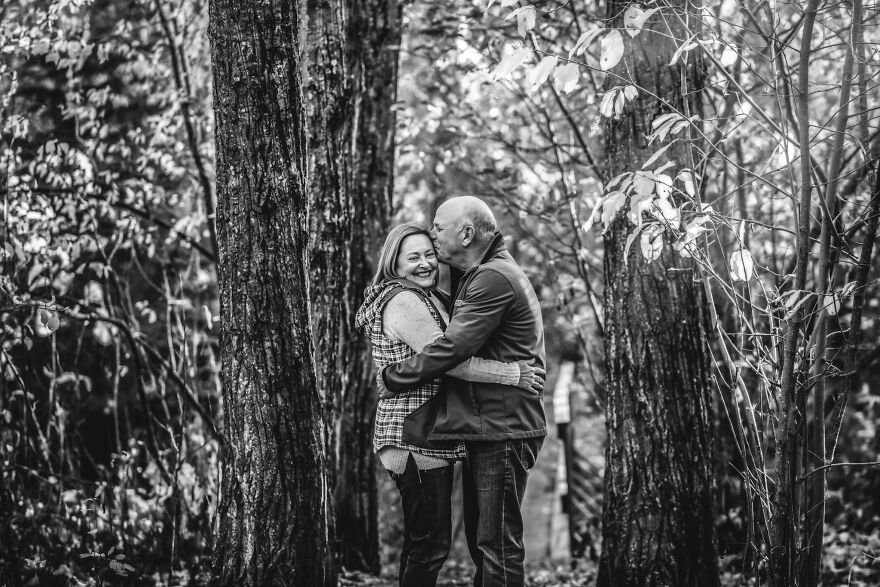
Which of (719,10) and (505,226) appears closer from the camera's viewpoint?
(719,10)

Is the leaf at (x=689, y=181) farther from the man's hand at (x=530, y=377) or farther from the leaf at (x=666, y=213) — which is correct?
the man's hand at (x=530, y=377)

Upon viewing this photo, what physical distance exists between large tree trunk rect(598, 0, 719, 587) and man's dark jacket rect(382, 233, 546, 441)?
35.0 inches

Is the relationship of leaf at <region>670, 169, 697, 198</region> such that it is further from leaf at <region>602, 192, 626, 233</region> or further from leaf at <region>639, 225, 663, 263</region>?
leaf at <region>602, 192, 626, 233</region>

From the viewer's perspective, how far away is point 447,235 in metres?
3.76

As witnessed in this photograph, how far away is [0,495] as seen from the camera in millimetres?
4641

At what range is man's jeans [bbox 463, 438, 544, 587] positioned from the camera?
134 inches

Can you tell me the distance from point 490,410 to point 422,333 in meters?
0.49

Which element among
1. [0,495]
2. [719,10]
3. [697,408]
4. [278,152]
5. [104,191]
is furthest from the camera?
[104,191]

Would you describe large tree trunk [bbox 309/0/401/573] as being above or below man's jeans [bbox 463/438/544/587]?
above

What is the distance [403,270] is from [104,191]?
13.6 feet

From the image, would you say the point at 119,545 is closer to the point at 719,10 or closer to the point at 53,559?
the point at 53,559

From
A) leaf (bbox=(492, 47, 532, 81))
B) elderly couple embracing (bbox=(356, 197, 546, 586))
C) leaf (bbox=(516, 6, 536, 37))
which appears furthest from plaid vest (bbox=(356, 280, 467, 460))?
leaf (bbox=(516, 6, 536, 37))

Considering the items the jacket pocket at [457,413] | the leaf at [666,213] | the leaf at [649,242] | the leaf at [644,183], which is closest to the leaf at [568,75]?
the leaf at [644,183]

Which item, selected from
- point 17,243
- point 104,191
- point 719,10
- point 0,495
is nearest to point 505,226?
point 719,10
